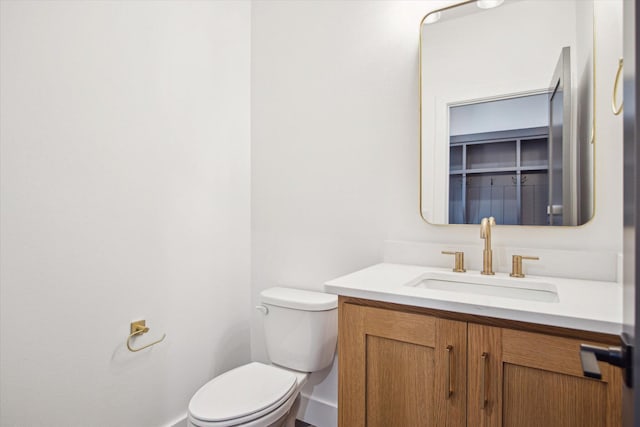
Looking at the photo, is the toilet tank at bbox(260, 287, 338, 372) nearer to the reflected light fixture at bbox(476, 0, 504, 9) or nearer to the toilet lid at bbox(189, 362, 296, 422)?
the toilet lid at bbox(189, 362, 296, 422)

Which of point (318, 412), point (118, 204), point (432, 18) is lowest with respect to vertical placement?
point (318, 412)

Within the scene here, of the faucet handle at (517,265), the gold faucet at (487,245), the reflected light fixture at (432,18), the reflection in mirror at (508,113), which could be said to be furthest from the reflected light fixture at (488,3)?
the faucet handle at (517,265)

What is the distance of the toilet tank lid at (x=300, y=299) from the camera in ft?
5.40

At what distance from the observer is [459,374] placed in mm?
1027

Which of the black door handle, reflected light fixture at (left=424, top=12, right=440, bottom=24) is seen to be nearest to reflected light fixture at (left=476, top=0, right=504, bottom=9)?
reflected light fixture at (left=424, top=12, right=440, bottom=24)

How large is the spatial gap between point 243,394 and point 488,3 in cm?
186

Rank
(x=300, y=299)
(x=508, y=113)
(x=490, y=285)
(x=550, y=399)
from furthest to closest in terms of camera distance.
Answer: (x=300, y=299) < (x=508, y=113) < (x=490, y=285) < (x=550, y=399)

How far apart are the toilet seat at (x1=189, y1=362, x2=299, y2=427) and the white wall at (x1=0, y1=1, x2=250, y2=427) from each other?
0.39 meters

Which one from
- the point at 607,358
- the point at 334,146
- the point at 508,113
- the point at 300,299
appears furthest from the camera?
the point at 334,146

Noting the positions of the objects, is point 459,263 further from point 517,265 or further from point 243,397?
point 243,397

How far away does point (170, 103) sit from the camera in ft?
5.56

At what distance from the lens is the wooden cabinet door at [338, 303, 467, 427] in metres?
1.03

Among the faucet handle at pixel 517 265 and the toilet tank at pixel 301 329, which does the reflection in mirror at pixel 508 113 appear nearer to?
the faucet handle at pixel 517 265

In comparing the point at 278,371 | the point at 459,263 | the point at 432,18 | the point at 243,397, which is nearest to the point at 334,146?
the point at 432,18
